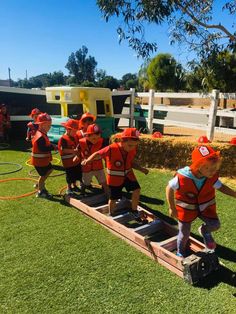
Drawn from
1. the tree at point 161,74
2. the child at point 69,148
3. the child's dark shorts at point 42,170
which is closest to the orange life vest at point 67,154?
the child at point 69,148

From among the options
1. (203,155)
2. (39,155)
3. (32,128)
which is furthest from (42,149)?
(203,155)

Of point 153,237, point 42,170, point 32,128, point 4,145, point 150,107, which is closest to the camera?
point 153,237

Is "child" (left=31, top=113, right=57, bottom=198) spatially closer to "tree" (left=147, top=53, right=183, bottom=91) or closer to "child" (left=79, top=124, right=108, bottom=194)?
"child" (left=79, top=124, right=108, bottom=194)

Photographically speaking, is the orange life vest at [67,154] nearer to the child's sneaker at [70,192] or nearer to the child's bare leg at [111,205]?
the child's sneaker at [70,192]

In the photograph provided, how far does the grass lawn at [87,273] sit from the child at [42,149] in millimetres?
937

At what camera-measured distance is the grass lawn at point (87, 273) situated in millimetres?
3562

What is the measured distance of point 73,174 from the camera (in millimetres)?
6871

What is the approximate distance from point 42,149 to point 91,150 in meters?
1.04

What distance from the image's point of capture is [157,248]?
14.2ft

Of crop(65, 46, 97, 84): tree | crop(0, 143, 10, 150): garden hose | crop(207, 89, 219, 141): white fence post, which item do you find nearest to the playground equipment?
crop(0, 143, 10, 150): garden hose

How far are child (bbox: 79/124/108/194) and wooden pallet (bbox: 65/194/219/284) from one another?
0.47 m

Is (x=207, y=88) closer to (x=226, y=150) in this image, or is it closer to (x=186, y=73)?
(x=186, y=73)

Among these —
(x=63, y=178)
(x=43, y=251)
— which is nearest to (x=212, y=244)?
(x=43, y=251)

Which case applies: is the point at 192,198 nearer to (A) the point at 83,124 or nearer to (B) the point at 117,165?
(B) the point at 117,165
